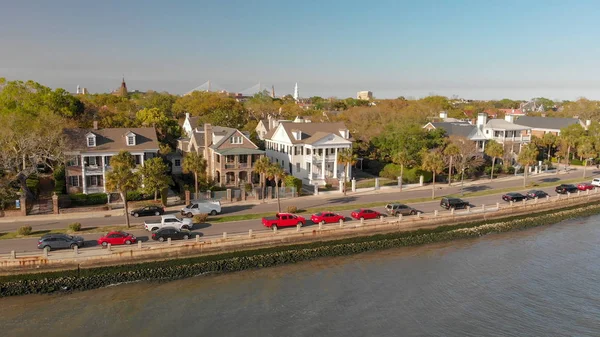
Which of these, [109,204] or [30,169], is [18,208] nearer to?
[30,169]

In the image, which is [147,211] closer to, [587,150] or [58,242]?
[58,242]

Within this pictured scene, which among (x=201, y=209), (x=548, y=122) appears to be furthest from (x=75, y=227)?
(x=548, y=122)

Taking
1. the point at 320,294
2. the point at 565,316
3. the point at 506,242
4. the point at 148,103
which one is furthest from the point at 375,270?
the point at 148,103

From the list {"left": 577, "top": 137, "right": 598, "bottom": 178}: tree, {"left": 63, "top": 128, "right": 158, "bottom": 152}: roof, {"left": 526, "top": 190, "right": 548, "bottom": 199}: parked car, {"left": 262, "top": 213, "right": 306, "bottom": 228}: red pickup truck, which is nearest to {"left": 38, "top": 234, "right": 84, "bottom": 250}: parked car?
{"left": 262, "top": 213, "right": 306, "bottom": 228}: red pickup truck

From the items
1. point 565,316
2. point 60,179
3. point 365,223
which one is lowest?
point 565,316

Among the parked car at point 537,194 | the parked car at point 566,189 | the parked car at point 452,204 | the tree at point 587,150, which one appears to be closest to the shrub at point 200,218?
the parked car at point 452,204

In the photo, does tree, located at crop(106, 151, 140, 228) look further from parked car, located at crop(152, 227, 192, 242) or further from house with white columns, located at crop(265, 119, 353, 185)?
house with white columns, located at crop(265, 119, 353, 185)
